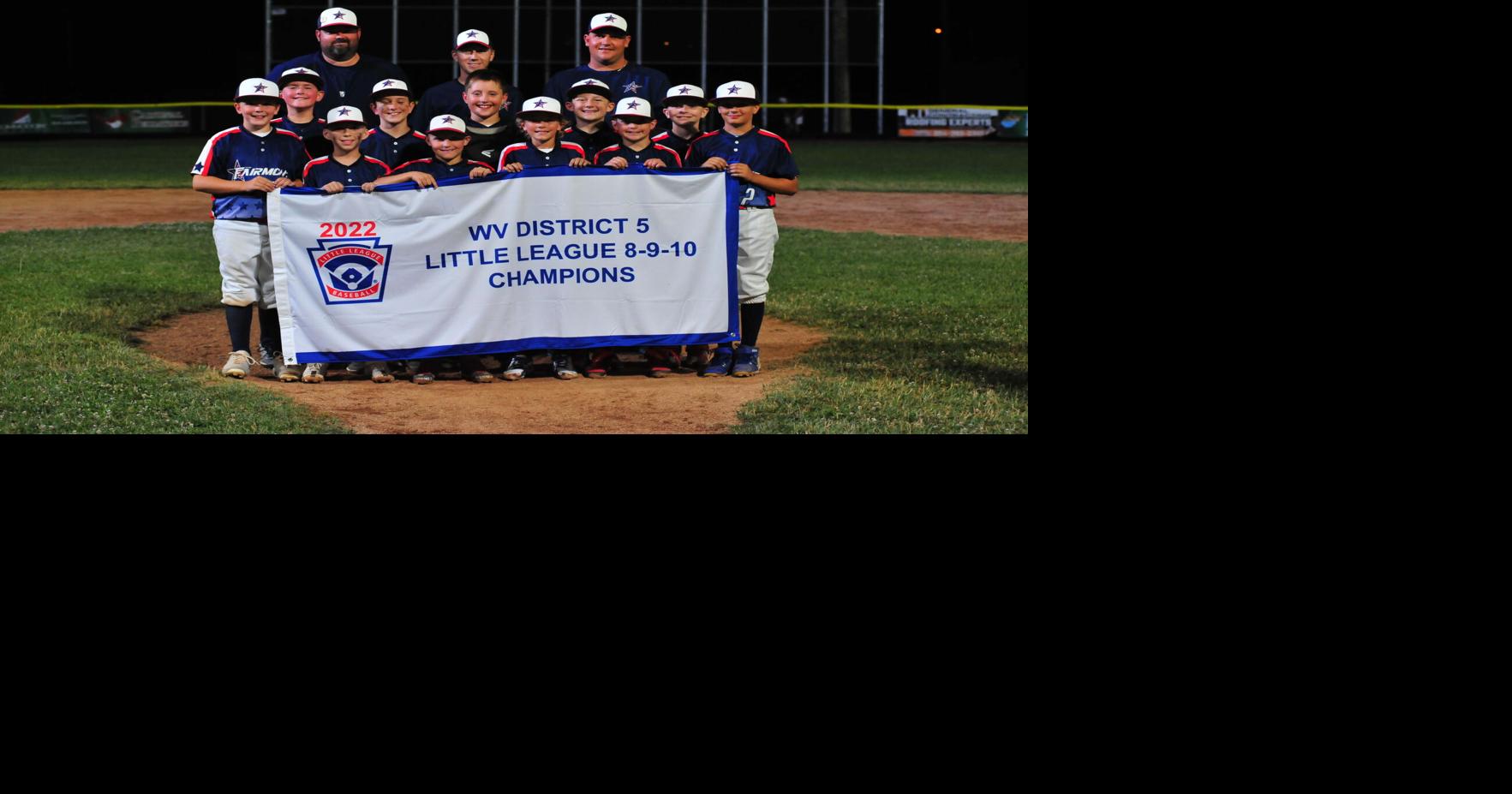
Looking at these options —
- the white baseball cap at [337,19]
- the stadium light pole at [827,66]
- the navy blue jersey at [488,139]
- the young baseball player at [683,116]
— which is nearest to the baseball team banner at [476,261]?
the young baseball player at [683,116]

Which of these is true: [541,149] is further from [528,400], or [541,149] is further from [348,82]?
[528,400]

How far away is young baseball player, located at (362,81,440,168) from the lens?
8133 mm

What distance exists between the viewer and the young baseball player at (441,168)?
26.1 feet

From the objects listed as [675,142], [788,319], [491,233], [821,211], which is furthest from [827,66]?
[491,233]

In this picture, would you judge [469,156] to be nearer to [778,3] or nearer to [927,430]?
[927,430]

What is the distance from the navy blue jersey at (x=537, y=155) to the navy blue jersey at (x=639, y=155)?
0.11 m

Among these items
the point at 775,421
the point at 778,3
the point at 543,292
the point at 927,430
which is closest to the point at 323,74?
the point at 543,292

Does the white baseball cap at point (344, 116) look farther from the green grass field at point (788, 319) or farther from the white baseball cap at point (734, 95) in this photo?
the white baseball cap at point (734, 95)

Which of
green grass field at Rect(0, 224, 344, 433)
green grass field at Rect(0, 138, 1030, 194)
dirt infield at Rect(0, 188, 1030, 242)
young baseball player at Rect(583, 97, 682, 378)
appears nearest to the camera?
green grass field at Rect(0, 224, 344, 433)

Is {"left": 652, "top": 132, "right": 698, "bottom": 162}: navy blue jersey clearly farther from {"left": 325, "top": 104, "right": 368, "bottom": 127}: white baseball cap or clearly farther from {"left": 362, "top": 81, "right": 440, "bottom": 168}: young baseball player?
{"left": 325, "top": 104, "right": 368, "bottom": 127}: white baseball cap

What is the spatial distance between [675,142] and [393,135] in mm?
1549

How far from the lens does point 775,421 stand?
695 centimetres

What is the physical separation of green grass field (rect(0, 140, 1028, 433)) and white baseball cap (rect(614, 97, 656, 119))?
1.65 meters

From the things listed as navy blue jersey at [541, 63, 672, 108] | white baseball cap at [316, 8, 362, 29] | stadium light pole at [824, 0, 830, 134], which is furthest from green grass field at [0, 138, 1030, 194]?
white baseball cap at [316, 8, 362, 29]
